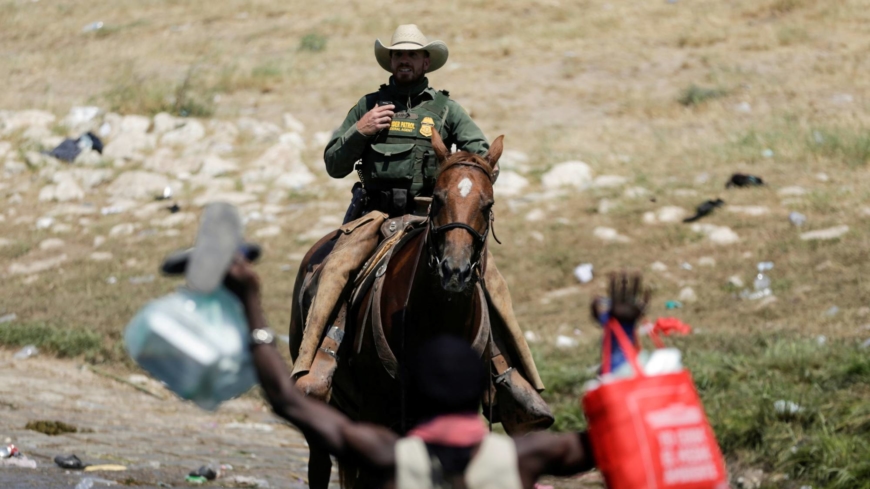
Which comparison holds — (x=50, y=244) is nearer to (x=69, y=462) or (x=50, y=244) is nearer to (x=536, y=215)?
(x=536, y=215)

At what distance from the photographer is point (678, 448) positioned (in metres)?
3.00

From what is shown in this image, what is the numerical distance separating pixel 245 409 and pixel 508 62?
42.1 feet

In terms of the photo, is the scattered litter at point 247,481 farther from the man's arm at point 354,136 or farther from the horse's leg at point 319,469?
the man's arm at point 354,136

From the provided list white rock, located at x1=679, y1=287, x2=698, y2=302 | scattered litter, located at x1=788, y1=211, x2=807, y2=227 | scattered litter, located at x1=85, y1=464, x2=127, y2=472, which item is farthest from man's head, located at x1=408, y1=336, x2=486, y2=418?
scattered litter, located at x1=788, y1=211, x2=807, y2=227

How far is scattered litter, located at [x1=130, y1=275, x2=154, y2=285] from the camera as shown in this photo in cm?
1392

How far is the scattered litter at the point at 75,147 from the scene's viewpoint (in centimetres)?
1805

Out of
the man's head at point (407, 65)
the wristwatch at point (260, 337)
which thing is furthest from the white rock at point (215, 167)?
the wristwatch at point (260, 337)

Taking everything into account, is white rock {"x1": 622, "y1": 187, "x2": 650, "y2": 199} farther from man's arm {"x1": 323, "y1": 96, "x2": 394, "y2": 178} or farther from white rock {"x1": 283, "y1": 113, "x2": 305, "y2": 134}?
man's arm {"x1": 323, "y1": 96, "x2": 394, "y2": 178}

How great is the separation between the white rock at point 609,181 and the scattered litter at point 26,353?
22.3 ft

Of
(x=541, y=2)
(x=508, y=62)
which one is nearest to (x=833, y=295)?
(x=508, y=62)

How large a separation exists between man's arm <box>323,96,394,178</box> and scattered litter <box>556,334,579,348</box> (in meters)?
4.56

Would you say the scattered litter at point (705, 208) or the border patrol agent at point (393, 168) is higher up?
the border patrol agent at point (393, 168)

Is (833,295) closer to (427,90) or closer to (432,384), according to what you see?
(427,90)

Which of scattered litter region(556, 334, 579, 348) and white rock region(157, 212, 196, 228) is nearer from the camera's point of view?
scattered litter region(556, 334, 579, 348)
